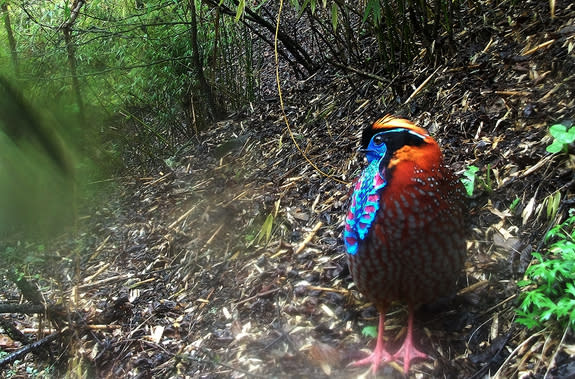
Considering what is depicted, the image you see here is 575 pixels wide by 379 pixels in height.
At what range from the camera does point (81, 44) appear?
12.5ft

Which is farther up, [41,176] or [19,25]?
[19,25]

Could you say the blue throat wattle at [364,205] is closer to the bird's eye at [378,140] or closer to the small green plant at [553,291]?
the bird's eye at [378,140]

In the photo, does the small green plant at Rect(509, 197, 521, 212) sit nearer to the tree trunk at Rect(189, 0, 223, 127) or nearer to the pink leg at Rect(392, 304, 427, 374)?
the pink leg at Rect(392, 304, 427, 374)

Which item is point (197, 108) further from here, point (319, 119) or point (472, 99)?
point (472, 99)

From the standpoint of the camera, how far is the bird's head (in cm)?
182

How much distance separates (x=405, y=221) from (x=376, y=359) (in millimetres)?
642

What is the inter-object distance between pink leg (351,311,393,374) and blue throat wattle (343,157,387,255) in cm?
37

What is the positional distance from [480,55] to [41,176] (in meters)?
2.73

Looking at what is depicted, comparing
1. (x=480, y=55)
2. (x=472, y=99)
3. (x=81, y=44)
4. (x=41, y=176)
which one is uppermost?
(x=81, y=44)

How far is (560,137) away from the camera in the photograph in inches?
83.0

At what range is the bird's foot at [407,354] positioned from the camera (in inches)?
77.5

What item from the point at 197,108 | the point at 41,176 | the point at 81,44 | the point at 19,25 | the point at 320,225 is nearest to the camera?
the point at 41,176

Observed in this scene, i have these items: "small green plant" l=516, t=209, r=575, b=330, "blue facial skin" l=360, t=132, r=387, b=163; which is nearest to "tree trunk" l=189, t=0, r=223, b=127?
"blue facial skin" l=360, t=132, r=387, b=163

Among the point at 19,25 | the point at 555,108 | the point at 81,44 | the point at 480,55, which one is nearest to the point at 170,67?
the point at 81,44
